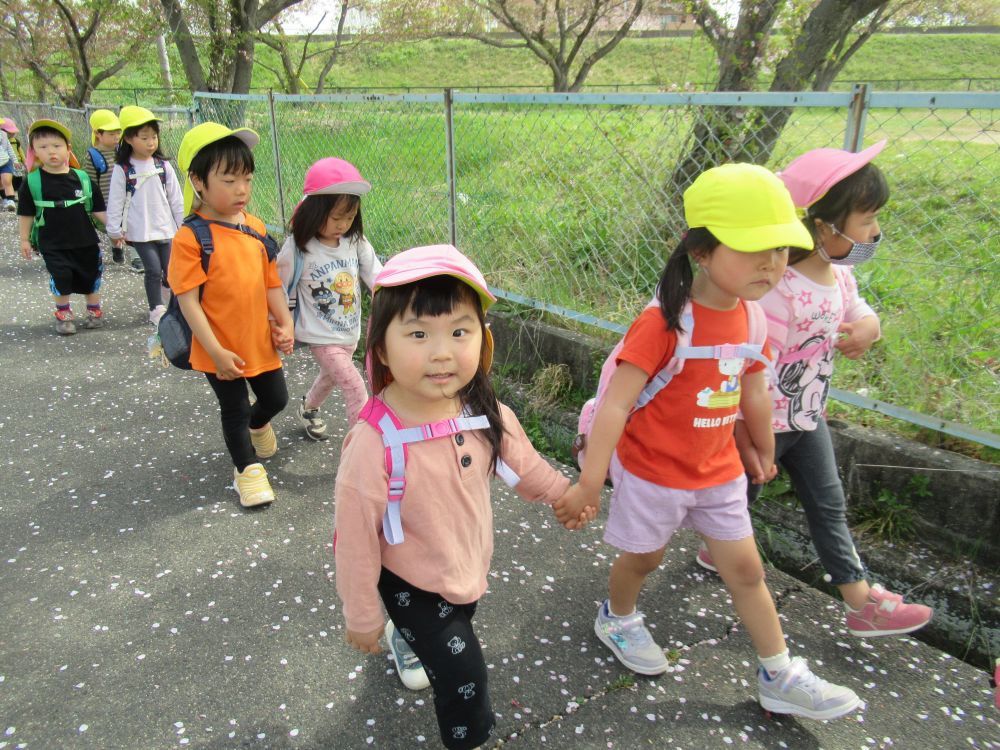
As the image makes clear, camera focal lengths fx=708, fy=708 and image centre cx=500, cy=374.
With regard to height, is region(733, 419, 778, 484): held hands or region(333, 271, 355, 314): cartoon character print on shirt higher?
region(333, 271, 355, 314): cartoon character print on shirt

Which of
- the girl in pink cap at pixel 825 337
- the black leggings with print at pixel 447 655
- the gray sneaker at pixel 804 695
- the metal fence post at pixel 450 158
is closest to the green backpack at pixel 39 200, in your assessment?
the metal fence post at pixel 450 158

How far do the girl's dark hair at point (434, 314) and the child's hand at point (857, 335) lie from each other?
121 cm

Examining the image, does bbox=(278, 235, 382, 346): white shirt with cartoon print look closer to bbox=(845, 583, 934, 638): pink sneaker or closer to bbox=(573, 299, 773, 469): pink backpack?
bbox=(573, 299, 773, 469): pink backpack

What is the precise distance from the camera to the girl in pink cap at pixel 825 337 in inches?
83.2

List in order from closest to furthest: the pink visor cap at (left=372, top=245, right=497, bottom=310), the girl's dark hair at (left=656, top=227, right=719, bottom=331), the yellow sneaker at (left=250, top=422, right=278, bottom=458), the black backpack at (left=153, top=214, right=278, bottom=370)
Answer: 1. the pink visor cap at (left=372, top=245, right=497, bottom=310)
2. the girl's dark hair at (left=656, top=227, right=719, bottom=331)
3. the black backpack at (left=153, top=214, right=278, bottom=370)
4. the yellow sneaker at (left=250, top=422, right=278, bottom=458)

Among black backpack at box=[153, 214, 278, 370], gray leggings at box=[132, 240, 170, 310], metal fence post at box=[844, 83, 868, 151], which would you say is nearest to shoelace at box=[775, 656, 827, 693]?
metal fence post at box=[844, 83, 868, 151]

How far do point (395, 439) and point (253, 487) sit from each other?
1866 millimetres

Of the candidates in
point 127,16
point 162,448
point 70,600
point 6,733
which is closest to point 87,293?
point 162,448

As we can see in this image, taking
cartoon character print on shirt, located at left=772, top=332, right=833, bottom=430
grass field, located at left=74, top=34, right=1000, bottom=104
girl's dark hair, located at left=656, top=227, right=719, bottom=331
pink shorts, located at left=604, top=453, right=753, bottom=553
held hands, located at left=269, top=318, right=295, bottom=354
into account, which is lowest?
pink shorts, located at left=604, top=453, right=753, bottom=553

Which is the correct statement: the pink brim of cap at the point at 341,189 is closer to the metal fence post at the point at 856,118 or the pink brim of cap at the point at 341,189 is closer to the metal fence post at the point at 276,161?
the metal fence post at the point at 856,118

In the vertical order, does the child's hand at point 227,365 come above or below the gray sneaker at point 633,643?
above

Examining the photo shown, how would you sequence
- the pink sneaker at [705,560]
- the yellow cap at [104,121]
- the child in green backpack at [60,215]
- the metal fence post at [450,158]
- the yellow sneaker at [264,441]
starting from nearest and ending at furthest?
the pink sneaker at [705,560] → the yellow sneaker at [264,441] → the metal fence post at [450,158] → the child in green backpack at [60,215] → the yellow cap at [104,121]

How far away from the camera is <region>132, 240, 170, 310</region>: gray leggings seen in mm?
5457

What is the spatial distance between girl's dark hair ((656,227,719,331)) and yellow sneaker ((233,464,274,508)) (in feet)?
6.95
